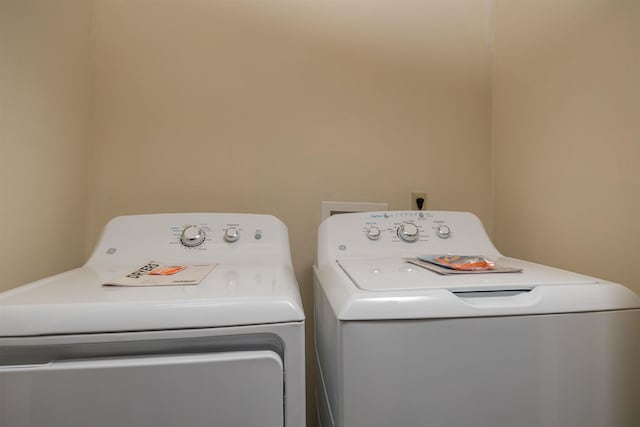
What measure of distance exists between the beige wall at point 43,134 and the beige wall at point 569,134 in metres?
1.48

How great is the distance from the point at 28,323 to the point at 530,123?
1409 millimetres

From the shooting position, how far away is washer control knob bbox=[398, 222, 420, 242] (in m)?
0.96

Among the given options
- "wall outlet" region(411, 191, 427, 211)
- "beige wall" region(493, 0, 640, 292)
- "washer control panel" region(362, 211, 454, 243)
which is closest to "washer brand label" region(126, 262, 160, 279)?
"washer control panel" region(362, 211, 454, 243)

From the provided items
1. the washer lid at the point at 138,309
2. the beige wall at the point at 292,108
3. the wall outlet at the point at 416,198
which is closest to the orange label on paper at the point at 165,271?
the washer lid at the point at 138,309

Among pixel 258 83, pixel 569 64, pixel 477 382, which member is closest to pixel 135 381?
pixel 477 382

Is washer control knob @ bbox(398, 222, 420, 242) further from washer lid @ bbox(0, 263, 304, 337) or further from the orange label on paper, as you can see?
the orange label on paper

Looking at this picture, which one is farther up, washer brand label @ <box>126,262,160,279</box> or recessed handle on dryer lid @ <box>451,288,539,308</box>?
washer brand label @ <box>126,262,160,279</box>

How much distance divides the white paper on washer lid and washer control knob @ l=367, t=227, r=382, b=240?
0.46m

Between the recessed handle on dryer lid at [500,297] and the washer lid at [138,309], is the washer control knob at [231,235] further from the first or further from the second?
the recessed handle on dryer lid at [500,297]

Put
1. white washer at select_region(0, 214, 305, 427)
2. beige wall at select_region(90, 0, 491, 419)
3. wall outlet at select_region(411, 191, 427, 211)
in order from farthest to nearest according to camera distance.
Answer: wall outlet at select_region(411, 191, 427, 211) → beige wall at select_region(90, 0, 491, 419) → white washer at select_region(0, 214, 305, 427)

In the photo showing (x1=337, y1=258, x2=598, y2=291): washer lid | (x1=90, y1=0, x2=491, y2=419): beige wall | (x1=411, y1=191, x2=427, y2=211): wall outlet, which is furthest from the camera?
(x1=411, y1=191, x2=427, y2=211): wall outlet

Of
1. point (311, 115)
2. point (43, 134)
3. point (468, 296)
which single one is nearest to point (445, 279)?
point (468, 296)

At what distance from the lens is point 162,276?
658 mm

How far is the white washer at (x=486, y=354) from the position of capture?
0.51 meters
